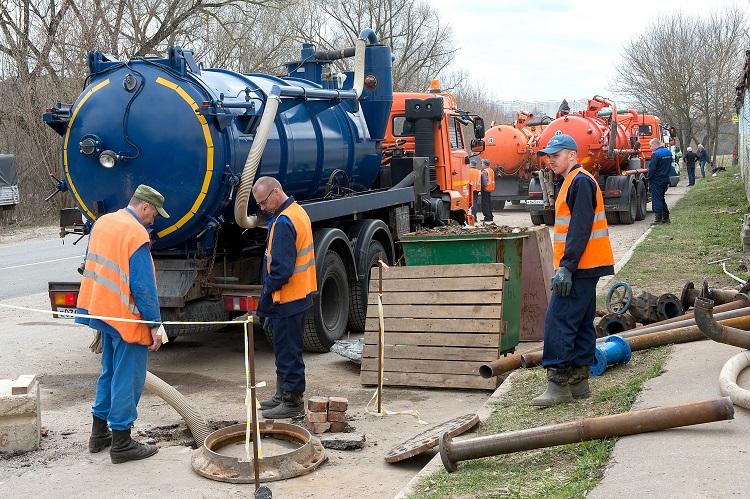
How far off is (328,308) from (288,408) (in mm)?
2799

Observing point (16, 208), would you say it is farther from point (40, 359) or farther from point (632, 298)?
point (632, 298)

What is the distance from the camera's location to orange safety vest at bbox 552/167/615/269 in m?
6.31

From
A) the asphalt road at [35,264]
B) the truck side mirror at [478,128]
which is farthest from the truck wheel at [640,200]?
the asphalt road at [35,264]

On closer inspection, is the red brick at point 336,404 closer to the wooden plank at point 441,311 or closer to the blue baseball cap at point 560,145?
the wooden plank at point 441,311

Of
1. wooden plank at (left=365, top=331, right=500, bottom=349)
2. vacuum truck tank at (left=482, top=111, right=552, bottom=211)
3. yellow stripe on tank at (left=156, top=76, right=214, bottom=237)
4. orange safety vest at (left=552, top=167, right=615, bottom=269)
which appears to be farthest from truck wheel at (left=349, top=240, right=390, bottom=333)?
vacuum truck tank at (left=482, top=111, right=552, bottom=211)

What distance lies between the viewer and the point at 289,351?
691 centimetres

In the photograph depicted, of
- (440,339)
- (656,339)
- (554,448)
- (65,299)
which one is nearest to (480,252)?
(440,339)

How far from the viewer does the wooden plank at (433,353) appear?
7.75 m

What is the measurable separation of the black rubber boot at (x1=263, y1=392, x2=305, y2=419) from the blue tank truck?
116cm

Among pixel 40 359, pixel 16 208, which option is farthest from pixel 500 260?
pixel 16 208

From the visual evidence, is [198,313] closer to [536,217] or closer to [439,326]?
[439,326]

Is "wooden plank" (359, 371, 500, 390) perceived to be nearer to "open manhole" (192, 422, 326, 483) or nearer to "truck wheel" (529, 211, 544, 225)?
"open manhole" (192, 422, 326, 483)

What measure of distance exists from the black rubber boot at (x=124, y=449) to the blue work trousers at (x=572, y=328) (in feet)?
9.25

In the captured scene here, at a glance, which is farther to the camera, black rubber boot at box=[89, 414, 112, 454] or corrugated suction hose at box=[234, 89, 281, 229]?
corrugated suction hose at box=[234, 89, 281, 229]
